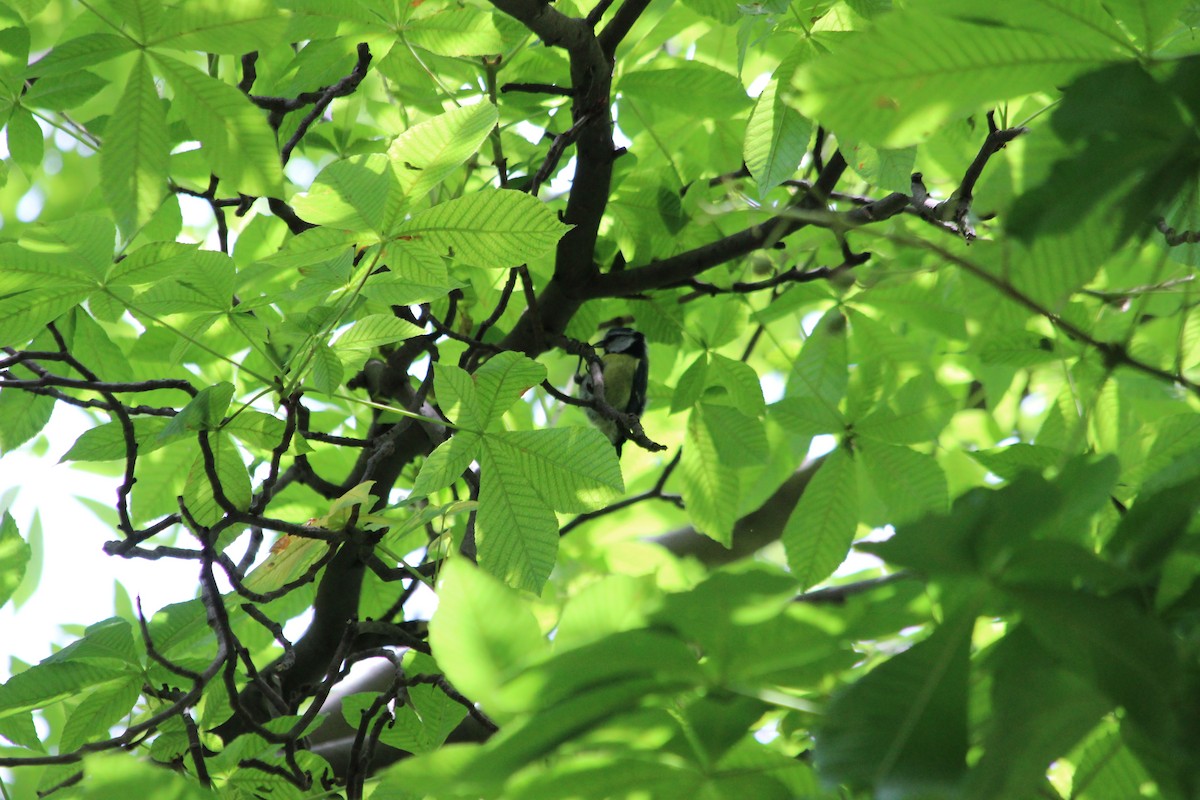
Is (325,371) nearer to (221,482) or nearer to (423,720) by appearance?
(221,482)

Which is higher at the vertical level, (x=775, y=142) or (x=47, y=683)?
(x=775, y=142)

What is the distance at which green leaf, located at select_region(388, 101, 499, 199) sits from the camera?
1.31m

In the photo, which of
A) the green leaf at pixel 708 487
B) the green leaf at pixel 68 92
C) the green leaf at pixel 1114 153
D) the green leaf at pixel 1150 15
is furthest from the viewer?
the green leaf at pixel 708 487

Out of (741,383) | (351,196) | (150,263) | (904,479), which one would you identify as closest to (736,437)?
(741,383)

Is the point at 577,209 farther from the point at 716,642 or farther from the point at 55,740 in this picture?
the point at 55,740

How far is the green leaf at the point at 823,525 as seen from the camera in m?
1.62

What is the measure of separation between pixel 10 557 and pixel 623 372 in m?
1.29

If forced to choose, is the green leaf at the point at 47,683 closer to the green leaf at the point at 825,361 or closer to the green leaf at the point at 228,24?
the green leaf at the point at 228,24

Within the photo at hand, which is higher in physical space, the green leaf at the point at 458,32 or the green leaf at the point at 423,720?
the green leaf at the point at 458,32

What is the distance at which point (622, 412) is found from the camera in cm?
179

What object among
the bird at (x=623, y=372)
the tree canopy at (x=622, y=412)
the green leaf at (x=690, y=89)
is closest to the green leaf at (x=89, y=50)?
the tree canopy at (x=622, y=412)

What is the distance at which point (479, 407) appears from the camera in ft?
4.67

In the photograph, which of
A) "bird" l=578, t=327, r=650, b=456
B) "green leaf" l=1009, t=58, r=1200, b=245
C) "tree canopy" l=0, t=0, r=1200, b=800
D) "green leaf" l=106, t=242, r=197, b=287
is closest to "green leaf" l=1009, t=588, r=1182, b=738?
"tree canopy" l=0, t=0, r=1200, b=800

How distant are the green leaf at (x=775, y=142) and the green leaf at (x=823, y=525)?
1.65 ft
